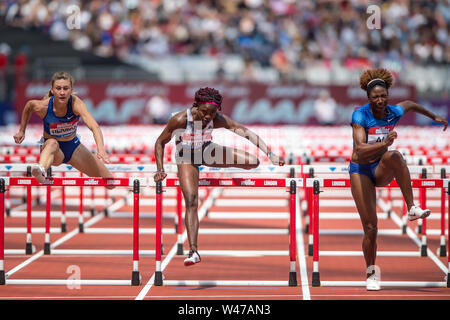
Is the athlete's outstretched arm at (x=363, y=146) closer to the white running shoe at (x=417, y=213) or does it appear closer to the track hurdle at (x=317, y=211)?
the white running shoe at (x=417, y=213)

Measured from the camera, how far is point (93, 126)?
9.15 meters

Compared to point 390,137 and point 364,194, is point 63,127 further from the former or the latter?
point 390,137

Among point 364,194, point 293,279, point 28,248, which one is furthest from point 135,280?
point 28,248

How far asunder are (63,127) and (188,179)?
1.82 metres

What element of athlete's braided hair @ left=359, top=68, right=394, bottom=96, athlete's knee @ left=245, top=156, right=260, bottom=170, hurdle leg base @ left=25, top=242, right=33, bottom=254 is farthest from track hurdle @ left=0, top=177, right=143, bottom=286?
athlete's braided hair @ left=359, top=68, right=394, bottom=96

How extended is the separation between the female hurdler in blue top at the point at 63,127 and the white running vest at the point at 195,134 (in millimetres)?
892

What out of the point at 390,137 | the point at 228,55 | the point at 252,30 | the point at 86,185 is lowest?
the point at 86,185

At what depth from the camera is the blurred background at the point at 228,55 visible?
28875 millimetres

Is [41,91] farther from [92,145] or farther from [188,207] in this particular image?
[188,207]

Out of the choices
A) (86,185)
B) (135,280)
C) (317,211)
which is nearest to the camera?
(317,211)

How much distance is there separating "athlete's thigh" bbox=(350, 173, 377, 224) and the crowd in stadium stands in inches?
863
